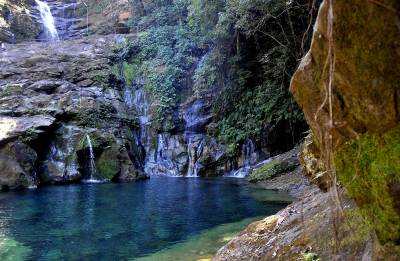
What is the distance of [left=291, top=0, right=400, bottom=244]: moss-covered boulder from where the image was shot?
7.30 ft

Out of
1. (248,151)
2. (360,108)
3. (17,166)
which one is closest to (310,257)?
(360,108)

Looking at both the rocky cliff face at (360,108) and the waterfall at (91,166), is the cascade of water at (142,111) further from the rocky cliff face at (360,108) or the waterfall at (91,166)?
the rocky cliff face at (360,108)

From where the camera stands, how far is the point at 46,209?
11227 millimetres

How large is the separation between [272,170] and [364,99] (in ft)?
41.6

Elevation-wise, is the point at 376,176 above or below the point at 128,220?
above

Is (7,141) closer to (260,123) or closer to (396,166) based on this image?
(260,123)

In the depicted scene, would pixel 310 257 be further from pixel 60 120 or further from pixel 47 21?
pixel 47 21

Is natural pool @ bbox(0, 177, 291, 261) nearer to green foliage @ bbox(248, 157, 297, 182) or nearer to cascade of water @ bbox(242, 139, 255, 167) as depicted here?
green foliage @ bbox(248, 157, 297, 182)

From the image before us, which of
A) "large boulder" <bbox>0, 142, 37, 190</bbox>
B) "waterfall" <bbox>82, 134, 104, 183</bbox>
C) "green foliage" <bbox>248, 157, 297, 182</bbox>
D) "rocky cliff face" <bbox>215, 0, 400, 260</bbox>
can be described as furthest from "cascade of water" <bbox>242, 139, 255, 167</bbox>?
"rocky cliff face" <bbox>215, 0, 400, 260</bbox>

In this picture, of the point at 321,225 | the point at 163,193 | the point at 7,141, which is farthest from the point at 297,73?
the point at 7,141

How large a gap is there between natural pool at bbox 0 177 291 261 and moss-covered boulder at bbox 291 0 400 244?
4.12 metres

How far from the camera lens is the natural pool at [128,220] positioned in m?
6.99

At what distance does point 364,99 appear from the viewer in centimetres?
241

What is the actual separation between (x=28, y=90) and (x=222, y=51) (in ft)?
33.7
